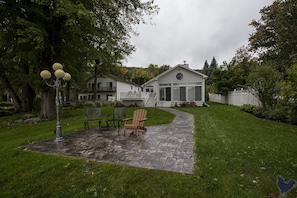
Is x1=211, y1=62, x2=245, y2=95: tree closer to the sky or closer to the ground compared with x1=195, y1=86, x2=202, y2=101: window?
closer to the sky

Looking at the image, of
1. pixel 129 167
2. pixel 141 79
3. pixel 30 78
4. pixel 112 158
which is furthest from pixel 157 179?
pixel 141 79

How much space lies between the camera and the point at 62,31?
36.7 ft

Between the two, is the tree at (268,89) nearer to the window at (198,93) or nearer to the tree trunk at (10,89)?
the window at (198,93)

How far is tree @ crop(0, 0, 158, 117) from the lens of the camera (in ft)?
29.6

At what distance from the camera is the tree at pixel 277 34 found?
13750 millimetres

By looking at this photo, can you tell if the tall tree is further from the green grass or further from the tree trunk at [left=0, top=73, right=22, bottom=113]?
the green grass

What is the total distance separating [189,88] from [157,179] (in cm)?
1802

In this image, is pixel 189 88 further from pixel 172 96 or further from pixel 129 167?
pixel 129 167

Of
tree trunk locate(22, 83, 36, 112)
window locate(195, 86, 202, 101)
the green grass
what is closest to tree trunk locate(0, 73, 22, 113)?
tree trunk locate(22, 83, 36, 112)

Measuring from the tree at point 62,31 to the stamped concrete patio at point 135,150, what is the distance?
250 inches

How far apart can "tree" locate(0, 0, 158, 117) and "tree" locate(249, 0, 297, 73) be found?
35.0 feet

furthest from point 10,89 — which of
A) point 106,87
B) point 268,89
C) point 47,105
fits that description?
point 106,87

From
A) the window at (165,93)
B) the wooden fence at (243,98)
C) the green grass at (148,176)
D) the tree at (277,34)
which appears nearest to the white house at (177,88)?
the window at (165,93)

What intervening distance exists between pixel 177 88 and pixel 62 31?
13546 mm
